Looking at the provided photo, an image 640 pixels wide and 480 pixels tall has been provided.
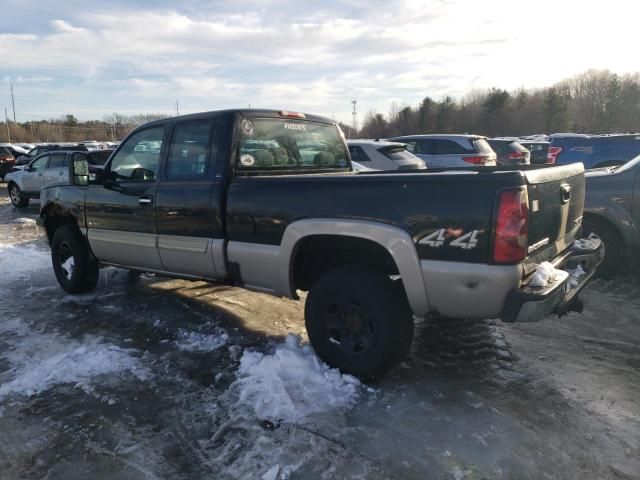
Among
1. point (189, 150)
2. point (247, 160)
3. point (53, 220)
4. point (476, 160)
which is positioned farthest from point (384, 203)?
point (476, 160)

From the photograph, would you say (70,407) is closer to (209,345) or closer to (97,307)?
(209,345)

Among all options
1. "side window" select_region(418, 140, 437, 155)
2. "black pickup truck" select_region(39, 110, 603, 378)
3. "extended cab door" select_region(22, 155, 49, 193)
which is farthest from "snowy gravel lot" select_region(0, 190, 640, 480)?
"extended cab door" select_region(22, 155, 49, 193)

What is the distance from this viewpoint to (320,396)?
11.0 feet

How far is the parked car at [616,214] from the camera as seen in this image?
5898 mm

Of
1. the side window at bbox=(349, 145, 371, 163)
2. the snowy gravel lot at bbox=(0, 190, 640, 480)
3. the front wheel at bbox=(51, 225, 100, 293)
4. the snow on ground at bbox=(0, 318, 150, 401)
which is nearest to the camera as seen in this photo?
the snowy gravel lot at bbox=(0, 190, 640, 480)

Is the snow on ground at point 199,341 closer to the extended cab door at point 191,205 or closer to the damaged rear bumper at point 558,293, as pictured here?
the extended cab door at point 191,205

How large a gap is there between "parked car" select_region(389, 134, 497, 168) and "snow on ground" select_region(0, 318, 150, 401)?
9.18 m

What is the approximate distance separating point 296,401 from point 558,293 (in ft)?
5.92

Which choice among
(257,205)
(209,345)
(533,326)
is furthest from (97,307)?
(533,326)

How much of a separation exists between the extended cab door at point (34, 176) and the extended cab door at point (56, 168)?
170mm

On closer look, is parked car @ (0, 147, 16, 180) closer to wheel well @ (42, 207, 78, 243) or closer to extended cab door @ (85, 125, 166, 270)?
wheel well @ (42, 207, 78, 243)

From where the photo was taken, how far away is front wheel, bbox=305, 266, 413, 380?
11.1ft

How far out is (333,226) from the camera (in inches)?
136

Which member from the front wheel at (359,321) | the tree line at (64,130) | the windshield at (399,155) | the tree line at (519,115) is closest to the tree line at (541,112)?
the tree line at (519,115)
